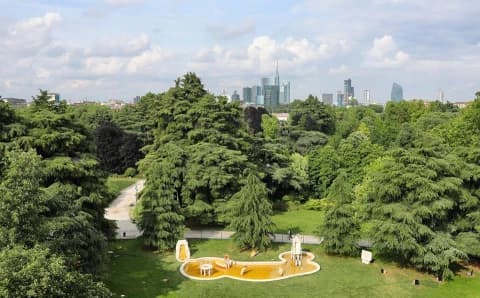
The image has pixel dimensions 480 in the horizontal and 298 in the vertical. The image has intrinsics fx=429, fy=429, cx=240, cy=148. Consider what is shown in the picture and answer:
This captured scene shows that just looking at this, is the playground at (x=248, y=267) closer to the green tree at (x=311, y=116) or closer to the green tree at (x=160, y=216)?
the green tree at (x=160, y=216)

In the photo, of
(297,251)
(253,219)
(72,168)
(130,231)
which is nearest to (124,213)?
(130,231)

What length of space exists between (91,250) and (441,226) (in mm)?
17342

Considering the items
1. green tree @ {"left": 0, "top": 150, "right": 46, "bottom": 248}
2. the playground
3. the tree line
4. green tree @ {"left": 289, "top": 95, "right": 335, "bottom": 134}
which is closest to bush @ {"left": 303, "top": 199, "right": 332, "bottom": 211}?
the tree line

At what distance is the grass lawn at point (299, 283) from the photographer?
19422 mm

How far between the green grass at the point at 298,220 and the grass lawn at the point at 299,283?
7.17 metres

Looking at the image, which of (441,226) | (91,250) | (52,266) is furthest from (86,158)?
(441,226)

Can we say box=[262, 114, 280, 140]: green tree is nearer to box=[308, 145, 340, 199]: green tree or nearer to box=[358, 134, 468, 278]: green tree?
box=[308, 145, 340, 199]: green tree

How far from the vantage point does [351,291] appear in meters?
19.7

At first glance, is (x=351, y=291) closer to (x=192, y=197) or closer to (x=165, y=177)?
(x=165, y=177)

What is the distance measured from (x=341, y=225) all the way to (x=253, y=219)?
4.86 meters

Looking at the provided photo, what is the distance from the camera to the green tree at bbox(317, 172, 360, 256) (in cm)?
2356

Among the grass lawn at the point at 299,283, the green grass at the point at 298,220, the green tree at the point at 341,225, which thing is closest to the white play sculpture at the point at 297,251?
the grass lawn at the point at 299,283

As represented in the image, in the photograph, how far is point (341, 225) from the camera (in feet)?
77.0

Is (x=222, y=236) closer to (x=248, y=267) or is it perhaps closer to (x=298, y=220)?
(x=248, y=267)
